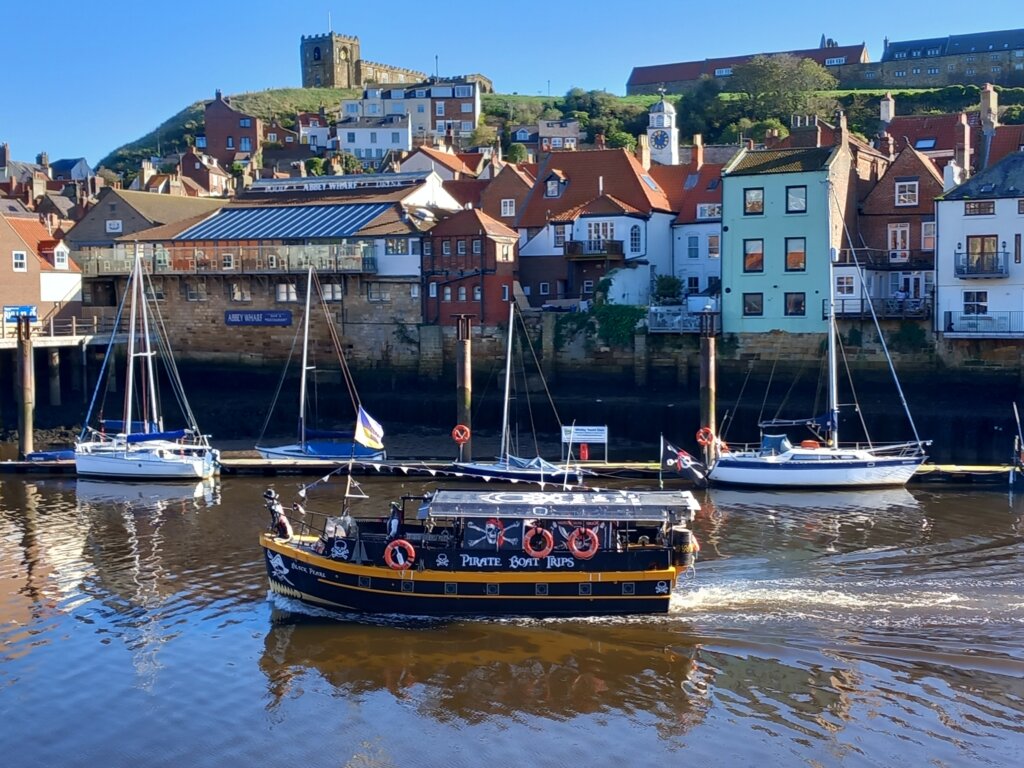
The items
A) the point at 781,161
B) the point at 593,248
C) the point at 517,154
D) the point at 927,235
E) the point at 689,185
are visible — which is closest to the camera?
the point at 781,161

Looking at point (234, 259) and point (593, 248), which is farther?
point (234, 259)

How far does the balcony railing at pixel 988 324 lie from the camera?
4441 centimetres

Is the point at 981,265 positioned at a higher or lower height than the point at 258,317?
higher

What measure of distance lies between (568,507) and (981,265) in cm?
2755

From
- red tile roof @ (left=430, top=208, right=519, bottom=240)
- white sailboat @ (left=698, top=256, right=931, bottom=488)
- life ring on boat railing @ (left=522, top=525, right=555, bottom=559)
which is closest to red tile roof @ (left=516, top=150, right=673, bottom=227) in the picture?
red tile roof @ (left=430, top=208, right=519, bottom=240)

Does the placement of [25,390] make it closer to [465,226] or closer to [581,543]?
[465,226]

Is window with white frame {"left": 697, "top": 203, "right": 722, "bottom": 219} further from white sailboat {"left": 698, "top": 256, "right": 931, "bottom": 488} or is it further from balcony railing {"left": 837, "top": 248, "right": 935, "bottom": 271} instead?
white sailboat {"left": 698, "top": 256, "right": 931, "bottom": 488}

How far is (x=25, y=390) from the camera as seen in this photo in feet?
142

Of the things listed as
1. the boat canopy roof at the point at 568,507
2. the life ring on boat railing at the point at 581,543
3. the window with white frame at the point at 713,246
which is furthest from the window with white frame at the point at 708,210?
the life ring on boat railing at the point at 581,543

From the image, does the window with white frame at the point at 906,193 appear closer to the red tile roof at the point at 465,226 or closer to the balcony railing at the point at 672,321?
the balcony railing at the point at 672,321

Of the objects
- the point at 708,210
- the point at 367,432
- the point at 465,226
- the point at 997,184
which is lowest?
the point at 367,432

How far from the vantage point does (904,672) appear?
20391 mm

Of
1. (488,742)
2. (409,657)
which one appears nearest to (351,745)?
(488,742)

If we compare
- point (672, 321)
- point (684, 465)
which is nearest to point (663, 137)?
point (672, 321)
